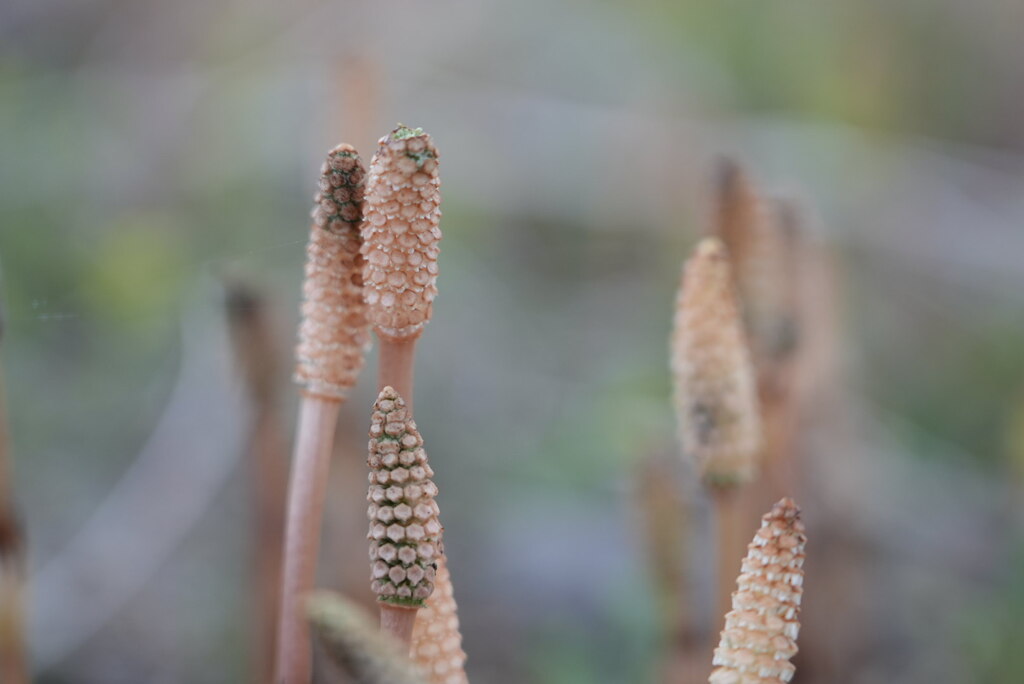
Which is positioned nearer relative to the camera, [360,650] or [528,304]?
[360,650]

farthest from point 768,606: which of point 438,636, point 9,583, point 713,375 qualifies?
point 9,583

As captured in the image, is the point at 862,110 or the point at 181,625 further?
the point at 862,110

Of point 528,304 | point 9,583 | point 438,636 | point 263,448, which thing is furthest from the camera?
point 528,304

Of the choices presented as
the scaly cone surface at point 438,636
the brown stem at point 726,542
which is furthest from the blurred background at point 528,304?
the scaly cone surface at point 438,636

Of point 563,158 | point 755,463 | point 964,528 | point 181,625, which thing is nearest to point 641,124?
point 563,158

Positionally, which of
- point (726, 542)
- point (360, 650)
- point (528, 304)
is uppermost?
point (528, 304)

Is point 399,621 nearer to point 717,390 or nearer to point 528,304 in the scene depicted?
point 717,390

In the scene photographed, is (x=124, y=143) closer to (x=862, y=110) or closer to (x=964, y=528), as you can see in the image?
(x=862, y=110)

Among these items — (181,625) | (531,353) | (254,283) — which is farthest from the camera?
(531,353)
